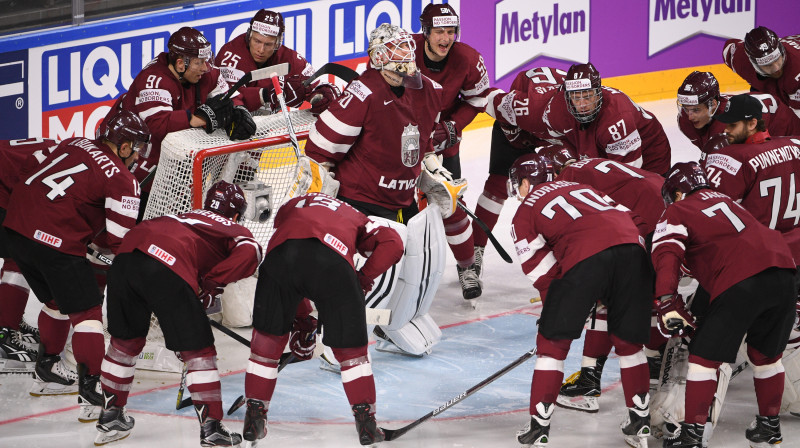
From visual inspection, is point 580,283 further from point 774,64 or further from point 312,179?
point 774,64

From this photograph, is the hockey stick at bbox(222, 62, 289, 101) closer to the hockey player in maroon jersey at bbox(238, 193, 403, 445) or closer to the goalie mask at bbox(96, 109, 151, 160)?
the goalie mask at bbox(96, 109, 151, 160)

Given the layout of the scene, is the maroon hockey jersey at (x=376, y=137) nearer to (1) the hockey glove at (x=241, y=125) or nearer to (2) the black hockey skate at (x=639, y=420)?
(1) the hockey glove at (x=241, y=125)

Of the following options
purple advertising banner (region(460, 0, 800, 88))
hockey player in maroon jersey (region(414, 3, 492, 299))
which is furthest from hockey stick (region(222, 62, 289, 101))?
purple advertising banner (region(460, 0, 800, 88))

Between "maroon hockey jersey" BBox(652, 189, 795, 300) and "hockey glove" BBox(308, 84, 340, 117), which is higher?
"hockey glove" BBox(308, 84, 340, 117)

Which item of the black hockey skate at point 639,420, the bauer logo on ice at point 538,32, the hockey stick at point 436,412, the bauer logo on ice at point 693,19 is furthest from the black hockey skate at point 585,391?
the bauer logo on ice at point 693,19

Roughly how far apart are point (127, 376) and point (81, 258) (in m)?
0.61

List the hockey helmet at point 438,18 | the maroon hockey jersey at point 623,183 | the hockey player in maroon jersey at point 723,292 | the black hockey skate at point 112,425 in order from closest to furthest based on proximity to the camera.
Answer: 1. the hockey player in maroon jersey at point 723,292
2. the black hockey skate at point 112,425
3. the maroon hockey jersey at point 623,183
4. the hockey helmet at point 438,18

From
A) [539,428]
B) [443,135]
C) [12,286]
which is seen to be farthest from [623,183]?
[12,286]

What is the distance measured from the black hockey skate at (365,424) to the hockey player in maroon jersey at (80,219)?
1.14 m

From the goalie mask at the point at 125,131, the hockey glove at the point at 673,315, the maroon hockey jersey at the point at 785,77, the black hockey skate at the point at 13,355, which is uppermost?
the maroon hockey jersey at the point at 785,77

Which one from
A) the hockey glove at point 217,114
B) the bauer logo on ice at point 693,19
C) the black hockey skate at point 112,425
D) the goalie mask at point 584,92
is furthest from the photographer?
the bauer logo on ice at point 693,19

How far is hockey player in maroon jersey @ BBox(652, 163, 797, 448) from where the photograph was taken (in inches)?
163

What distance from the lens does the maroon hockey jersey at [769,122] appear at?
5.73 meters

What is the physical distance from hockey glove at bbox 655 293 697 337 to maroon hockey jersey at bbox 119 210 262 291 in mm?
1493
